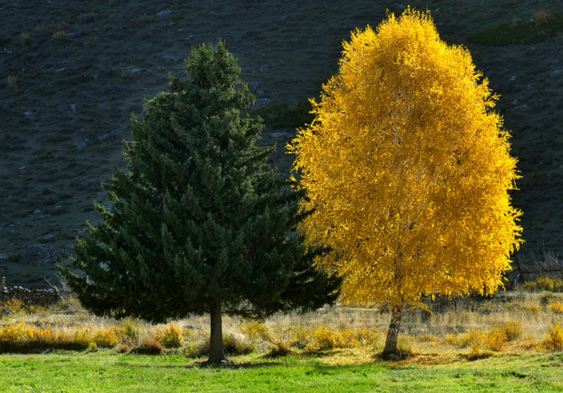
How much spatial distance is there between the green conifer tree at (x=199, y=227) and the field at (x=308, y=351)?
1648 mm

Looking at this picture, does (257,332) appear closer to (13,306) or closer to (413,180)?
(413,180)

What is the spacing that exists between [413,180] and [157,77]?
44.2 metres

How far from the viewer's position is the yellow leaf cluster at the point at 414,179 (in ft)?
48.8

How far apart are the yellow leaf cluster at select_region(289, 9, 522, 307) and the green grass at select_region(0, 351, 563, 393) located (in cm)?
203

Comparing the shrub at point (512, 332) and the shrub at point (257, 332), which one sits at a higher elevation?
the shrub at point (257, 332)

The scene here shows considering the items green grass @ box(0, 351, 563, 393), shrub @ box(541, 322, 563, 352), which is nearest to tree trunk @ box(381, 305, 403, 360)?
green grass @ box(0, 351, 563, 393)

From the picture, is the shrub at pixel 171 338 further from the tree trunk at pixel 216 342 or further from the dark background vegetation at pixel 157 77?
the dark background vegetation at pixel 157 77

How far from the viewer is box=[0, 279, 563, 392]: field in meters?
12.1

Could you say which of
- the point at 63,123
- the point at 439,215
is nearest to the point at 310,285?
the point at 439,215

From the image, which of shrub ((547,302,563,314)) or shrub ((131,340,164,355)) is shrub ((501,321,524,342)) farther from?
shrub ((131,340,164,355))

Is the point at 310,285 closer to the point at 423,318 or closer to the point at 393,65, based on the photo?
the point at 393,65

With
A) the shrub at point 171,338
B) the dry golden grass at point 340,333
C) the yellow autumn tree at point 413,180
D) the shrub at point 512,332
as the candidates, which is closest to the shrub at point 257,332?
the dry golden grass at point 340,333

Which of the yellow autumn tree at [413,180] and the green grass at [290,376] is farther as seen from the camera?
the yellow autumn tree at [413,180]

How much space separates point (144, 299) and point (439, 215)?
7.38m
